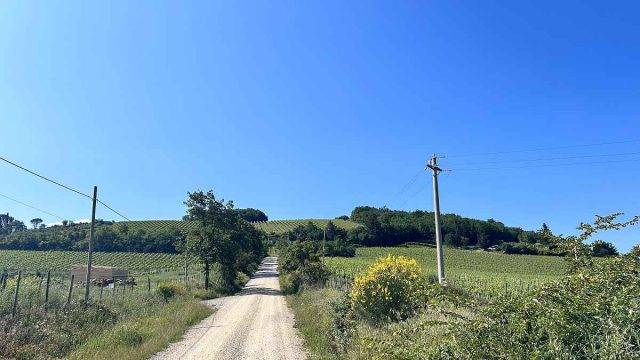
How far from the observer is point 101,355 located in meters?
11.6

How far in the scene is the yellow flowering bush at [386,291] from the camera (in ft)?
45.8

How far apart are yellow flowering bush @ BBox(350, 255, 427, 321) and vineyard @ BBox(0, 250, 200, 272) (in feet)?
207

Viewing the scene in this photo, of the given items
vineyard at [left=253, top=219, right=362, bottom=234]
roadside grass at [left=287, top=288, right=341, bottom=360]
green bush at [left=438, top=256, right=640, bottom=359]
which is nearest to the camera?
green bush at [left=438, top=256, right=640, bottom=359]

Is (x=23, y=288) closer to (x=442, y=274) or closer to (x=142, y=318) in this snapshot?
(x=142, y=318)

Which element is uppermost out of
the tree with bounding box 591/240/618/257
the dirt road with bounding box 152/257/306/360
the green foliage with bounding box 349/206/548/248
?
the green foliage with bounding box 349/206/548/248

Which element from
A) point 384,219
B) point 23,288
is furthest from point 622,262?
point 384,219

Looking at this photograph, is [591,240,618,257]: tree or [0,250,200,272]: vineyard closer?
[591,240,618,257]: tree

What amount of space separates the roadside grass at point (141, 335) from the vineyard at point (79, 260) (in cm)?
5416

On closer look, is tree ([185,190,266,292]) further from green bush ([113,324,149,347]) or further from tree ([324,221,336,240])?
→ tree ([324,221,336,240])

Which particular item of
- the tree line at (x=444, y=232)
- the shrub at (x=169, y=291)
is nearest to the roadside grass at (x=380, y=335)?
the shrub at (x=169, y=291)

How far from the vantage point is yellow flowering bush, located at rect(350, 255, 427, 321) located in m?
14.0

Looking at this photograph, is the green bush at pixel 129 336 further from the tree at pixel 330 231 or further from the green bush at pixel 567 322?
the tree at pixel 330 231

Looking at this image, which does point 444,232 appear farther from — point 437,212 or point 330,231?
point 437,212

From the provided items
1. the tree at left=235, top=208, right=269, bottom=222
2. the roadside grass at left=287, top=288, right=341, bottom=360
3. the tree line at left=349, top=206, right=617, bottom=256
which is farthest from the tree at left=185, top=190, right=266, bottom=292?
the tree at left=235, top=208, right=269, bottom=222
